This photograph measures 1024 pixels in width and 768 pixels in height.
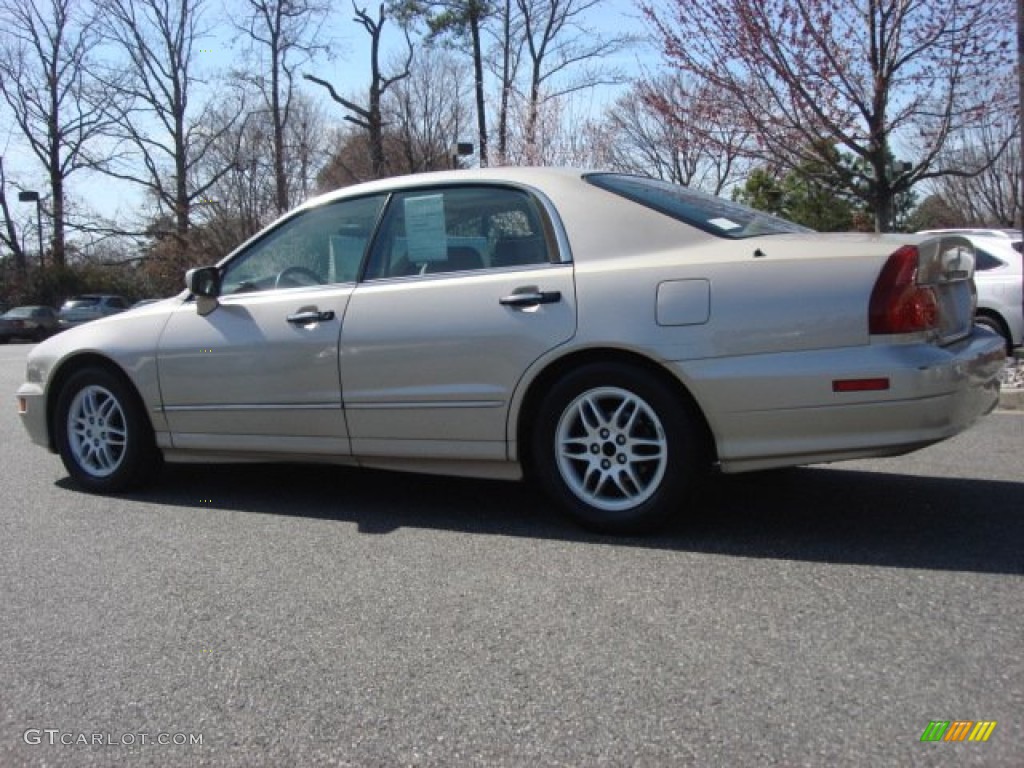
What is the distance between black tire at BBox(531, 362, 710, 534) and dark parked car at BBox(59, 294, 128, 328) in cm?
3168

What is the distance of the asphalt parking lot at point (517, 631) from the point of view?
243cm

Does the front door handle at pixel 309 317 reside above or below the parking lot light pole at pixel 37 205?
below

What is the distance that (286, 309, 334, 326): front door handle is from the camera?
176 inches

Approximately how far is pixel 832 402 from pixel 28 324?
35.2 m

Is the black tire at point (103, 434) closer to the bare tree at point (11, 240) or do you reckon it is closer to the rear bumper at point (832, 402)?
the rear bumper at point (832, 402)

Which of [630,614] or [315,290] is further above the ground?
[315,290]

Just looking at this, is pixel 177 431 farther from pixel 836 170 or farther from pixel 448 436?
pixel 836 170

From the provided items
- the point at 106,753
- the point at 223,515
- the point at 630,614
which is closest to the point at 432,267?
the point at 223,515

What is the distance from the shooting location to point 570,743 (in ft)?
7.83

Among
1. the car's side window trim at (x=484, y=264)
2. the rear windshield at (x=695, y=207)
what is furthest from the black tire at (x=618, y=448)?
the rear windshield at (x=695, y=207)

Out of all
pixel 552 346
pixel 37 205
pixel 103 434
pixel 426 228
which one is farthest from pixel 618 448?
pixel 37 205

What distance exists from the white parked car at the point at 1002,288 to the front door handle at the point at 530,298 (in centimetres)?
742

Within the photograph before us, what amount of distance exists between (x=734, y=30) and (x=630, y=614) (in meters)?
10.4

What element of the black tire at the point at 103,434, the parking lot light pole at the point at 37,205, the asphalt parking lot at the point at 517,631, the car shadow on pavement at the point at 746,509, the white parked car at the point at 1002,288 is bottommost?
the asphalt parking lot at the point at 517,631
